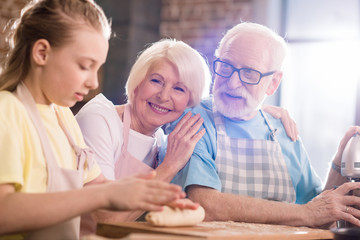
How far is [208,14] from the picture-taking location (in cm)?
456

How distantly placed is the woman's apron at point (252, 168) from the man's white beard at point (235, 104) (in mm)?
48

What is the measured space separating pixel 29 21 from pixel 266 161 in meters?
1.30

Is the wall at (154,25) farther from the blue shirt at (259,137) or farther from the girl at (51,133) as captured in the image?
the girl at (51,133)

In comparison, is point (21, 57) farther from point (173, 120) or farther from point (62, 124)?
point (173, 120)

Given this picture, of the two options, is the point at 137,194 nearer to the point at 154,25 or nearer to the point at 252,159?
the point at 252,159

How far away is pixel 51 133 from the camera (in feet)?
5.13

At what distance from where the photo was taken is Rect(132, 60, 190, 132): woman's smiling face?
229 cm

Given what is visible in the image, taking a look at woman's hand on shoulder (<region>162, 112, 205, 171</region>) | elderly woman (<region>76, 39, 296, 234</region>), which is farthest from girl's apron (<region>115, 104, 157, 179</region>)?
woman's hand on shoulder (<region>162, 112, 205, 171</region>)

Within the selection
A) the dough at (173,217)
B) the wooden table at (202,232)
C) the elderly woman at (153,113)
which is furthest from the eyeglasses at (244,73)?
the dough at (173,217)

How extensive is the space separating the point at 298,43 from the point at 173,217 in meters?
3.49

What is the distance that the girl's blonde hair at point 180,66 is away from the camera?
2307mm

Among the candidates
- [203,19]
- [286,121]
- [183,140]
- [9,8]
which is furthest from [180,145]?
[203,19]

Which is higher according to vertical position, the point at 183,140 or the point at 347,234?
the point at 183,140

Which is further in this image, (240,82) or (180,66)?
(240,82)
